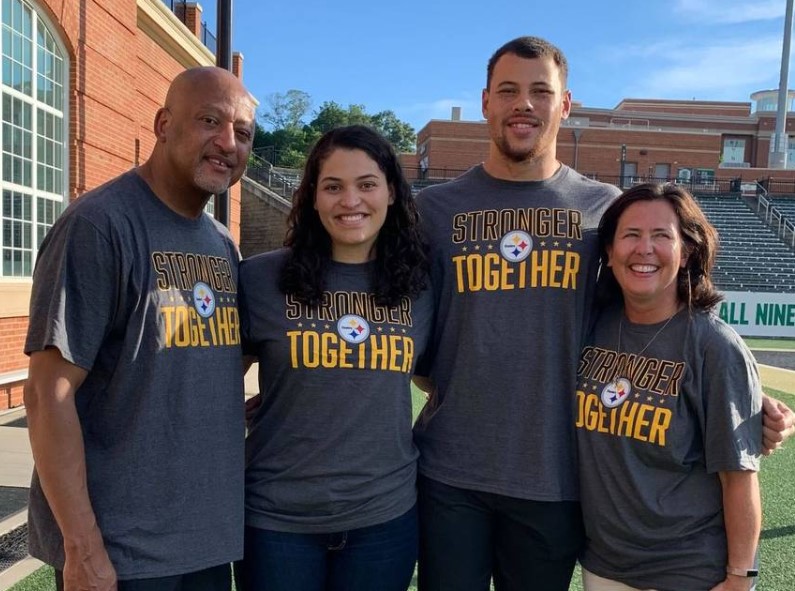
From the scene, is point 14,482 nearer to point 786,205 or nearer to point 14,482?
point 14,482

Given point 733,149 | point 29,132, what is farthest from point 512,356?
point 733,149

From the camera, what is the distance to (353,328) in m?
2.26

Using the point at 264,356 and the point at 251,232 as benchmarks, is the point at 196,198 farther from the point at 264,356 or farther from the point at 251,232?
the point at 251,232

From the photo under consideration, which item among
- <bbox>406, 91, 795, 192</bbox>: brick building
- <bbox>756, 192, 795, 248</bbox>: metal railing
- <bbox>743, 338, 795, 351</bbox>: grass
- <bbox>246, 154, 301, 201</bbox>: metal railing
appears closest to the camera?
<bbox>743, 338, 795, 351</bbox>: grass

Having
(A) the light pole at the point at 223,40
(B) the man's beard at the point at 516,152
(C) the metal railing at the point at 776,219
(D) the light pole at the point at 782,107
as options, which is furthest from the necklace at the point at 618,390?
(D) the light pole at the point at 782,107

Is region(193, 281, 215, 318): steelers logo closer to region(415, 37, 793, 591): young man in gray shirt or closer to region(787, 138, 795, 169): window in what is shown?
region(415, 37, 793, 591): young man in gray shirt

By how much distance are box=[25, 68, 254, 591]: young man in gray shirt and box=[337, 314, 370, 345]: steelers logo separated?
0.35m

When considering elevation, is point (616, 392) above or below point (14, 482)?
above

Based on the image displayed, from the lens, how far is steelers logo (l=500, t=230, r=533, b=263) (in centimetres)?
249

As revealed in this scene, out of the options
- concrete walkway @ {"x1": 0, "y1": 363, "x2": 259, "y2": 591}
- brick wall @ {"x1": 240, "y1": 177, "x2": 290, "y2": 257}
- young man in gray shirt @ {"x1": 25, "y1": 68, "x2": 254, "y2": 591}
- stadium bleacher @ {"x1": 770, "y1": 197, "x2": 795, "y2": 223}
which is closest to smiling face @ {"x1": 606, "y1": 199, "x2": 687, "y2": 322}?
young man in gray shirt @ {"x1": 25, "y1": 68, "x2": 254, "y2": 591}

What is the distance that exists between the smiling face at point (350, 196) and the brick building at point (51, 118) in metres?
7.11

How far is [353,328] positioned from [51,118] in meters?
8.95

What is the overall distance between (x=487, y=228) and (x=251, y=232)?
27.3m

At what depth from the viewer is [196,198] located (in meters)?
2.21
